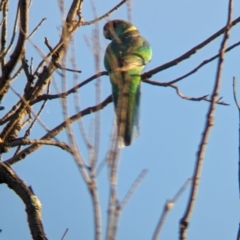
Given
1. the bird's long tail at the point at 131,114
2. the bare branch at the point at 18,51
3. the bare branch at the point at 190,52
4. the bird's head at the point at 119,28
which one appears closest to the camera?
the bare branch at the point at 190,52

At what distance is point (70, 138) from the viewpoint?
204cm

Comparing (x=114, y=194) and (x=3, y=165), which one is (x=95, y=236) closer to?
(x=114, y=194)

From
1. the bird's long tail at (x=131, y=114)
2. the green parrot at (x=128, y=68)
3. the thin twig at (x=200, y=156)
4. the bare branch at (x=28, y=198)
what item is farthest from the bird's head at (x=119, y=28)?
the thin twig at (x=200, y=156)

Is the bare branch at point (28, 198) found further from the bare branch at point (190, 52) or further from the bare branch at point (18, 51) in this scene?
the bare branch at point (190, 52)

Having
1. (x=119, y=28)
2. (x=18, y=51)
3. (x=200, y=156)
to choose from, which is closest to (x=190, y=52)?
(x=18, y=51)

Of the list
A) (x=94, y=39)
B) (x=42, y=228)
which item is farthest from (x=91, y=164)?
(x=42, y=228)

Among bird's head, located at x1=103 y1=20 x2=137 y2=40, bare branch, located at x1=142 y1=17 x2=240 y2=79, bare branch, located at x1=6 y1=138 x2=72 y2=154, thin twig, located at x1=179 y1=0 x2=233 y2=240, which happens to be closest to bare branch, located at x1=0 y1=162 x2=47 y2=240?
bare branch, located at x1=6 y1=138 x2=72 y2=154

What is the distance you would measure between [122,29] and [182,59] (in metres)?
2.39

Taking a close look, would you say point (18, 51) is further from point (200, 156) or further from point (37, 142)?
point (200, 156)

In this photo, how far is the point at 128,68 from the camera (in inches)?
138

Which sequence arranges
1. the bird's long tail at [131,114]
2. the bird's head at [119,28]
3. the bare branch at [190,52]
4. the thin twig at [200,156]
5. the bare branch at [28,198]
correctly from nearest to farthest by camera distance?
the thin twig at [200,156]
the bare branch at [28,198]
the bare branch at [190,52]
the bird's long tail at [131,114]
the bird's head at [119,28]

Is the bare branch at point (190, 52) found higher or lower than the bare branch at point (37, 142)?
higher

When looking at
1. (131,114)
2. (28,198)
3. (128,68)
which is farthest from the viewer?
(131,114)

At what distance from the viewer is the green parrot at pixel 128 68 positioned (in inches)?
131
